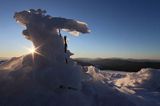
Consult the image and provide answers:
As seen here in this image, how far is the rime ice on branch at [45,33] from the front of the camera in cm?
2269

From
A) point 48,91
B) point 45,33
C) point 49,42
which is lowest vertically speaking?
point 48,91

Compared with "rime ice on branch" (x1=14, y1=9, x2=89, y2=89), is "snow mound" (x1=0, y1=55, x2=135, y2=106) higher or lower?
lower

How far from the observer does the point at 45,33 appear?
22828mm

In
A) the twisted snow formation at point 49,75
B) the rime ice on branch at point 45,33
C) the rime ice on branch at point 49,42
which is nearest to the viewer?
the twisted snow formation at point 49,75

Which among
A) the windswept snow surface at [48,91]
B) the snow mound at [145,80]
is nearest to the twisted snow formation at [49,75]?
the windswept snow surface at [48,91]

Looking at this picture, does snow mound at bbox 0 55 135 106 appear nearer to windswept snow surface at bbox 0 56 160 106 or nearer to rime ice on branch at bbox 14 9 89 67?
windswept snow surface at bbox 0 56 160 106

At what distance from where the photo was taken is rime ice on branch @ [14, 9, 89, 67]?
22688 mm

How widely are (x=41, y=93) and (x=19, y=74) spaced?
2594mm

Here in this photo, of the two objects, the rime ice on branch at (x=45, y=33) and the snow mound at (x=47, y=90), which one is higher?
the rime ice on branch at (x=45, y=33)

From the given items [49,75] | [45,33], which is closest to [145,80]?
[49,75]

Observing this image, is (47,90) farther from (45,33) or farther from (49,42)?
(45,33)

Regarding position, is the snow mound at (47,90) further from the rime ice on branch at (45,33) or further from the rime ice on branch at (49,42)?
the rime ice on branch at (45,33)

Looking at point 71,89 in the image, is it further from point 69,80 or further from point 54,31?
A: point 54,31

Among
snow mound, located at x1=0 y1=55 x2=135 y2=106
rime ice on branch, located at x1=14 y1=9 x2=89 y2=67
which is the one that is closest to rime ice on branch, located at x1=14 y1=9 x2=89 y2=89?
rime ice on branch, located at x1=14 y1=9 x2=89 y2=67
